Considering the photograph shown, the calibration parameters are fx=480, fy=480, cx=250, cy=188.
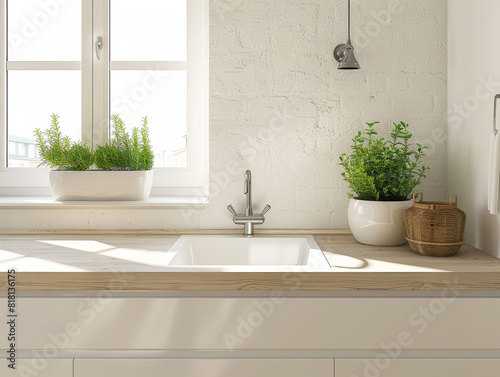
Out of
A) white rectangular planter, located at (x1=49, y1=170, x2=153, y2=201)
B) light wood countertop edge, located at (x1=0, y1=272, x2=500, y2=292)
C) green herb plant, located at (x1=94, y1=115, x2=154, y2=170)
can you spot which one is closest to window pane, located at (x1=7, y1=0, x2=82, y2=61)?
green herb plant, located at (x1=94, y1=115, x2=154, y2=170)

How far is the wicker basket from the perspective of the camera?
1.46m

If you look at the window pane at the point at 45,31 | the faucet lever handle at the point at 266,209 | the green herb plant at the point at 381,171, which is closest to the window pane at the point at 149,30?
the window pane at the point at 45,31

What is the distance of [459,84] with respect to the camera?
1761mm

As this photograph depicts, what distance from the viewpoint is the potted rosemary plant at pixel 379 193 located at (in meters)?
1.63

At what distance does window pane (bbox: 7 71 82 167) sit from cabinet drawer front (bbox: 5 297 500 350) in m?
1.12

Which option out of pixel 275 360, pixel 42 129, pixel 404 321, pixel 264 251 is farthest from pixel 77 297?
pixel 42 129

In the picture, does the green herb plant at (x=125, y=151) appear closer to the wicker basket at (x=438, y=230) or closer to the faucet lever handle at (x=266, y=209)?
the faucet lever handle at (x=266, y=209)

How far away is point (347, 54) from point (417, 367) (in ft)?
3.55

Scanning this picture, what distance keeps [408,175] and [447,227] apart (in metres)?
0.32

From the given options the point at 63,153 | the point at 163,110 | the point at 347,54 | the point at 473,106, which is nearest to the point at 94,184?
the point at 63,153

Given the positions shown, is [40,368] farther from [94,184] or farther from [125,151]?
[125,151]

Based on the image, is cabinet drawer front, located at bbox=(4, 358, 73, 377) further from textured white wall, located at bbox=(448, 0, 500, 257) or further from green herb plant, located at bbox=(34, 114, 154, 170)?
textured white wall, located at bbox=(448, 0, 500, 257)

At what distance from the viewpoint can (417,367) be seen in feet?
4.18

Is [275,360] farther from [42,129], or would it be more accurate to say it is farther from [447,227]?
[42,129]
